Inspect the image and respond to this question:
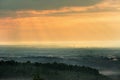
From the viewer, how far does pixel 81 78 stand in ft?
233

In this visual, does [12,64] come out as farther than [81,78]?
Yes

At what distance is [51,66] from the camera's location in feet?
263

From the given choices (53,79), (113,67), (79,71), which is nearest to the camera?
(53,79)

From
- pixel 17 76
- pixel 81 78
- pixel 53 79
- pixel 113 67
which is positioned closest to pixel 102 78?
pixel 81 78

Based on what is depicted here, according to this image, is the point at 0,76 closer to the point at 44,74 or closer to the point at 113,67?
the point at 44,74

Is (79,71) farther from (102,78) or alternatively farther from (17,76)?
(17,76)

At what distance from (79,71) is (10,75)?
11.5 metres

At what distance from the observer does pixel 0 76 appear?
7306 centimetres

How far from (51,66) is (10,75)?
9.70m

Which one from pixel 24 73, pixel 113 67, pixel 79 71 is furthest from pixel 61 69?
pixel 113 67

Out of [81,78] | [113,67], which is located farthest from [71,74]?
[113,67]

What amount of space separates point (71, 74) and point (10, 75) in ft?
29.5

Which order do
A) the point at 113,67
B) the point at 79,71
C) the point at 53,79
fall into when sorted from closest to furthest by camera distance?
the point at 53,79 < the point at 79,71 < the point at 113,67

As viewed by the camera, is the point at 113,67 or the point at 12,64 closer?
the point at 12,64
